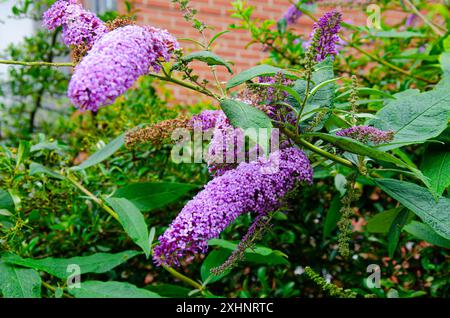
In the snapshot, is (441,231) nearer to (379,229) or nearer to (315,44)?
(315,44)

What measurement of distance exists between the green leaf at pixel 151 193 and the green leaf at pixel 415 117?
523mm

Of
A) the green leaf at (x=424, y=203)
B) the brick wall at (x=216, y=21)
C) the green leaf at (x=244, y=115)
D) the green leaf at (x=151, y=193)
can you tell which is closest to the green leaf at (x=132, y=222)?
the green leaf at (x=151, y=193)

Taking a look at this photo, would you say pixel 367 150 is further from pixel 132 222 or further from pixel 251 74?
pixel 132 222

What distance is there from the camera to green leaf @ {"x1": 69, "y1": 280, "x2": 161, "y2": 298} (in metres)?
1.24

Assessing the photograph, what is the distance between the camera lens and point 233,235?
1.81 metres

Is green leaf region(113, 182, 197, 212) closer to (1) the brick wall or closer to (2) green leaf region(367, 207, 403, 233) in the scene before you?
(2) green leaf region(367, 207, 403, 233)

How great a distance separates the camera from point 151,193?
145cm

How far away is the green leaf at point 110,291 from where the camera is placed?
4.07 feet

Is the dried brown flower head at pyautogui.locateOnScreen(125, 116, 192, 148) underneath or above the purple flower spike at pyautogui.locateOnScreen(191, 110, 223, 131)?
underneath

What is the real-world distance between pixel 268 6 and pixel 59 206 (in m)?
3.14

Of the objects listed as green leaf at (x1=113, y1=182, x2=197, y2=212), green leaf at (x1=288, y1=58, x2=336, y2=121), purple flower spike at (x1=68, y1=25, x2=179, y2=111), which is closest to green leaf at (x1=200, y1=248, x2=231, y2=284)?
green leaf at (x1=113, y1=182, x2=197, y2=212)

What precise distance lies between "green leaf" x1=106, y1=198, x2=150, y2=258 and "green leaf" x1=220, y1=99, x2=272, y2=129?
13.7 inches

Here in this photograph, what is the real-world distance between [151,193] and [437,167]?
2.20 feet

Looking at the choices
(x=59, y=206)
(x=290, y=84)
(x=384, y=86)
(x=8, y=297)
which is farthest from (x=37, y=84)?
(x=290, y=84)
